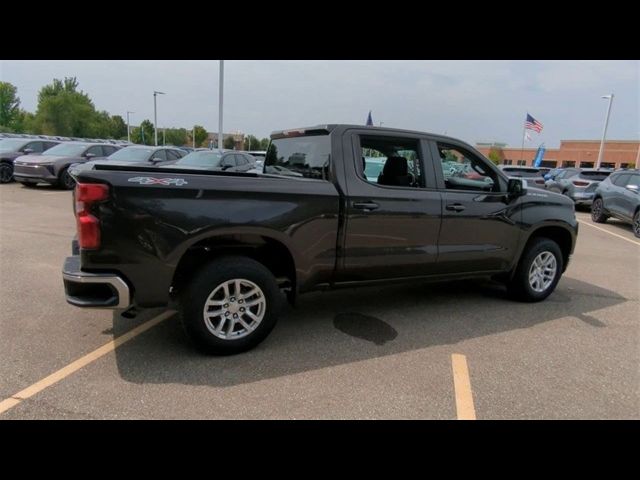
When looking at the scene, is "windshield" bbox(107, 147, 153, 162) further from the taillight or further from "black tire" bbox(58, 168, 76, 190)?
the taillight

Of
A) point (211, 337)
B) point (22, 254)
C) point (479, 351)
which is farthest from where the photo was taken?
point (22, 254)

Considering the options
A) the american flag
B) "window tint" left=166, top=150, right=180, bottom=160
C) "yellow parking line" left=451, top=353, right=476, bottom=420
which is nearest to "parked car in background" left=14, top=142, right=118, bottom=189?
"window tint" left=166, top=150, right=180, bottom=160

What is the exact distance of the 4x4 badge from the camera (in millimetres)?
3154

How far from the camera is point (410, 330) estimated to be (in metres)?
4.38

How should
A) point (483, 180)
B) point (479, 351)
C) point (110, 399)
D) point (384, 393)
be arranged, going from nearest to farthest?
point (110, 399)
point (384, 393)
point (479, 351)
point (483, 180)

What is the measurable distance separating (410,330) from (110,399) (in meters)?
2.70

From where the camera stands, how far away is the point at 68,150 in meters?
16.2

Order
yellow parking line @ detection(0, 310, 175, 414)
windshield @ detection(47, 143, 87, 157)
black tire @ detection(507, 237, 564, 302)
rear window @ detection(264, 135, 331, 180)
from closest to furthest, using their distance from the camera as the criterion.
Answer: yellow parking line @ detection(0, 310, 175, 414) < rear window @ detection(264, 135, 331, 180) < black tire @ detection(507, 237, 564, 302) < windshield @ detection(47, 143, 87, 157)

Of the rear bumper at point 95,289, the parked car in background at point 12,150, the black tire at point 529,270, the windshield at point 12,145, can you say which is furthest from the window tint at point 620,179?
the windshield at point 12,145

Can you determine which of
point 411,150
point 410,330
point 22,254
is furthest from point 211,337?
point 22,254

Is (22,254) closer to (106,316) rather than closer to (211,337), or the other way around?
(106,316)

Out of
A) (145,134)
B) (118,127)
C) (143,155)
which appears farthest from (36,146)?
(118,127)

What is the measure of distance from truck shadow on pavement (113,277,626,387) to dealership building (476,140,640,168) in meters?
51.0

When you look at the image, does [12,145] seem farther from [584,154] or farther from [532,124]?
[584,154]
